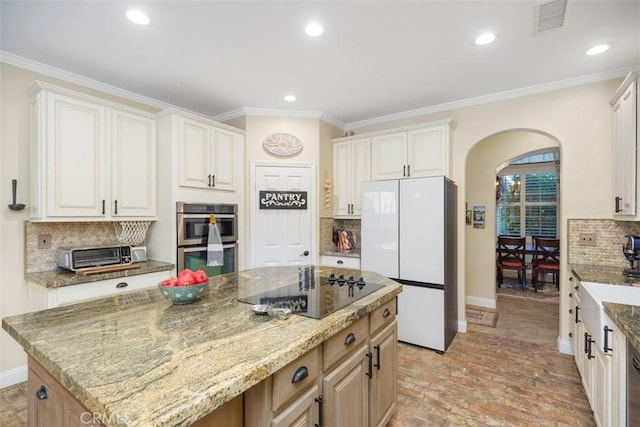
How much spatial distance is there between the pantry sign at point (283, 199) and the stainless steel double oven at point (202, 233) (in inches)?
15.5

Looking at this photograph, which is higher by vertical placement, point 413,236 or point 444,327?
point 413,236

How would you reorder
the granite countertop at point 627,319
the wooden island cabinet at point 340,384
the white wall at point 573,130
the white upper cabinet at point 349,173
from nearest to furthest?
the wooden island cabinet at point 340,384 < the granite countertop at point 627,319 < the white wall at point 573,130 < the white upper cabinet at point 349,173

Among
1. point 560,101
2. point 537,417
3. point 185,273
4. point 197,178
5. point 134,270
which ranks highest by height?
point 560,101

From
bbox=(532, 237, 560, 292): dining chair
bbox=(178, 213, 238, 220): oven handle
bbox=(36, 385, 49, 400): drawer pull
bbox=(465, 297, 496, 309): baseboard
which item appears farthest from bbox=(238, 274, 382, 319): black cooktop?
bbox=(532, 237, 560, 292): dining chair

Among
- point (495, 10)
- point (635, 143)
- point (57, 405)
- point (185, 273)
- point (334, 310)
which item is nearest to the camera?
point (57, 405)

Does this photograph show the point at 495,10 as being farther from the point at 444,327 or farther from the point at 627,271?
the point at 444,327

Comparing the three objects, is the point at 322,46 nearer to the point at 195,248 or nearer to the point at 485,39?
the point at 485,39

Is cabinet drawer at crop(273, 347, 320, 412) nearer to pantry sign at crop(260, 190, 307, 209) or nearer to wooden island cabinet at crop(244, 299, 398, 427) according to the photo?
wooden island cabinet at crop(244, 299, 398, 427)

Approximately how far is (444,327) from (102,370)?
2.97 meters

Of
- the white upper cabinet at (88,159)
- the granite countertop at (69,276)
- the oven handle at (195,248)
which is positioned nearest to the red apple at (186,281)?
the granite countertop at (69,276)

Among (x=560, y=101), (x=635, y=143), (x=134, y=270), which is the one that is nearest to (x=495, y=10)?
(x=635, y=143)

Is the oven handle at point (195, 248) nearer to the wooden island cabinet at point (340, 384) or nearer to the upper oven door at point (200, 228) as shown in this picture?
the upper oven door at point (200, 228)

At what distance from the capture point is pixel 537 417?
209 cm

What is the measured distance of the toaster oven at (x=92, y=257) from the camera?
8.33 ft
